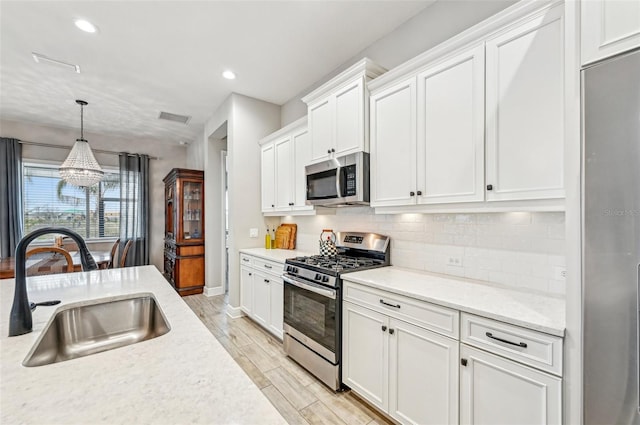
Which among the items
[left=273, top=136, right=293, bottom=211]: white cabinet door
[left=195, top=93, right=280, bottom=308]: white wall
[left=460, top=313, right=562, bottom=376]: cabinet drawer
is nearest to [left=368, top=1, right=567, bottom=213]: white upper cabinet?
[left=460, top=313, right=562, bottom=376]: cabinet drawer

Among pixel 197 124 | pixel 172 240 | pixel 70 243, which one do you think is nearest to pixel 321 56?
pixel 197 124

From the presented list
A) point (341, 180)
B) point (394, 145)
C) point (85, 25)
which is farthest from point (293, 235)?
point (85, 25)

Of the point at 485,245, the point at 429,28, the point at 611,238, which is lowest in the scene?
the point at 485,245

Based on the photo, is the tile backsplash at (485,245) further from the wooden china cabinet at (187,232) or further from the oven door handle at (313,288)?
the wooden china cabinet at (187,232)

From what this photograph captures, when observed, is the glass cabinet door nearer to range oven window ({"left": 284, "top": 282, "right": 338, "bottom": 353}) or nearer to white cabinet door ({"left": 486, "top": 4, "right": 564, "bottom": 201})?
range oven window ({"left": 284, "top": 282, "right": 338, "bottom": 353})

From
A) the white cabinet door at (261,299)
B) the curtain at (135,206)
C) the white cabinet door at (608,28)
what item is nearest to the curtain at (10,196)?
the curtain at (135,206)

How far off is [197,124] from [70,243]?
9.31ft

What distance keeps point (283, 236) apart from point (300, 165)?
1.13 m

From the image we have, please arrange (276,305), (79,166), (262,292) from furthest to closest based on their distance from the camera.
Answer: (79,166)
(262,292)
(276,305)

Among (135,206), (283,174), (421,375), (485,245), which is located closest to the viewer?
(421,375)

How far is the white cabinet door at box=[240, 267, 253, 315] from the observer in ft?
11.6

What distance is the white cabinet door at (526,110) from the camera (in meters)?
1.41

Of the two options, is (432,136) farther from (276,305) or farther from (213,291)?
(213,291)

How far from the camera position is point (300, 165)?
3287mm
